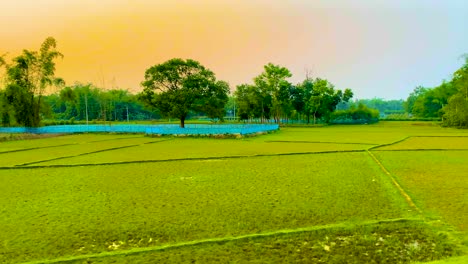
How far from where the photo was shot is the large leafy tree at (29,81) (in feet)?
131

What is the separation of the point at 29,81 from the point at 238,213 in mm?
42601

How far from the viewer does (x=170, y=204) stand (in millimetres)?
9727

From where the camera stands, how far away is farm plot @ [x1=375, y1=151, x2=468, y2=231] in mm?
8633

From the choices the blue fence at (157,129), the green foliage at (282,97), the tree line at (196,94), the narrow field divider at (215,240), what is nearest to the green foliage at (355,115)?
the tree line at (196,94)

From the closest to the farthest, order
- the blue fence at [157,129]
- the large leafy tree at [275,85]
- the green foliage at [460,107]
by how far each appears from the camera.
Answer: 1. the blue fence at [157,129]
2. the green foliage at [460,107]
3. the large leafy tree at [275,85]

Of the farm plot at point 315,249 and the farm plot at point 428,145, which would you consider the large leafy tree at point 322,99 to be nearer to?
the farm plot at point 428,145

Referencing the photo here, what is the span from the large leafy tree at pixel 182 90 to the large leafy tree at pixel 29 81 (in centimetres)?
1240

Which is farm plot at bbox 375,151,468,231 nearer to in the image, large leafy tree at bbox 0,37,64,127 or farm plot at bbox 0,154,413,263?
farm plot at bbox 0,154,413,263

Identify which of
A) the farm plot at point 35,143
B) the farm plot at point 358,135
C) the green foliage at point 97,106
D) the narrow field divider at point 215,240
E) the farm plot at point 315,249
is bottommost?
the farm plot at point 358,135

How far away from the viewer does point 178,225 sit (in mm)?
7906

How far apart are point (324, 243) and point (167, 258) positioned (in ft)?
10.00

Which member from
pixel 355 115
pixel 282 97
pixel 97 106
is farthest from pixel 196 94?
pixel 97 106

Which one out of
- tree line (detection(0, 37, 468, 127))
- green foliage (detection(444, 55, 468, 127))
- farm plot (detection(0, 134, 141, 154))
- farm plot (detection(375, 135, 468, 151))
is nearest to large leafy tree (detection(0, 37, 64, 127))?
tree line (detection(0, 37, 468, 127))

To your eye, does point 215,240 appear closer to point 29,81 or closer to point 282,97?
point 29,81
